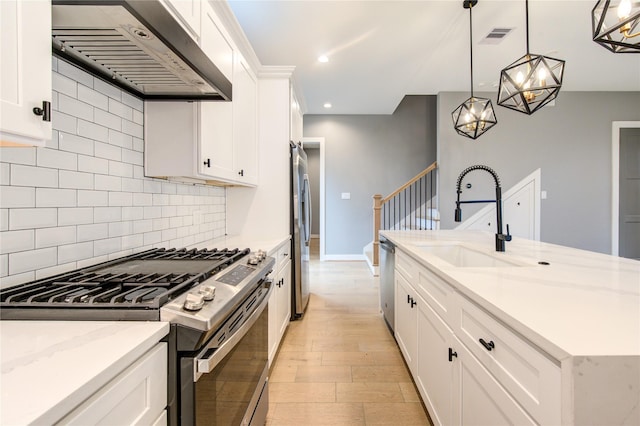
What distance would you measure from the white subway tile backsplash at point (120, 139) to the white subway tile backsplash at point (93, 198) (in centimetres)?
25

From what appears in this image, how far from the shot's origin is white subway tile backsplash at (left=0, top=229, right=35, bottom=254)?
930 millimetres

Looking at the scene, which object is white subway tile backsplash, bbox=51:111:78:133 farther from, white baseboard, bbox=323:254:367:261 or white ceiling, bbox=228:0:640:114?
white baseboard, bbox=323:254:367:261

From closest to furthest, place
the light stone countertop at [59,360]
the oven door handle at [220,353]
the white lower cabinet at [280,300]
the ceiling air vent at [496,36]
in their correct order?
the light stone countertop at [59,360], the oven door handle at [220,353], the white lower cabinet at [280,300], the ceiling air vent at [496,36]

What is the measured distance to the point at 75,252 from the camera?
118 cm

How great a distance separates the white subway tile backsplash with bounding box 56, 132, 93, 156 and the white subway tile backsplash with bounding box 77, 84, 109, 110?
0.16 meters

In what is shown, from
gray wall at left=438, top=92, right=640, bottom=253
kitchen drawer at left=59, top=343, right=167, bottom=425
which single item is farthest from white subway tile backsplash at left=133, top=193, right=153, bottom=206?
gray wall at left=438, top=92, right=640, bottom=253

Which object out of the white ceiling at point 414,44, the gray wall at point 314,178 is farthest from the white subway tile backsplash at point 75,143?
the gray wall at point 314,178

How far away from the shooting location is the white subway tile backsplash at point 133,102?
4.82 ft

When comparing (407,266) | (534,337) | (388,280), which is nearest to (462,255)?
(407,266)

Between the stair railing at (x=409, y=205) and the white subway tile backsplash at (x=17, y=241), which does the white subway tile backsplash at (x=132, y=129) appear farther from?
the stair railing at (x=409, y=205)

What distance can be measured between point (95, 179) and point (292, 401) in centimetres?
159

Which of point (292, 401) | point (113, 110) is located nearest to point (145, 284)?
point (113, 110)

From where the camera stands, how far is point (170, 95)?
1540 millimetres

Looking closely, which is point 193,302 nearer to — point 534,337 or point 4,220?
point 4,220
